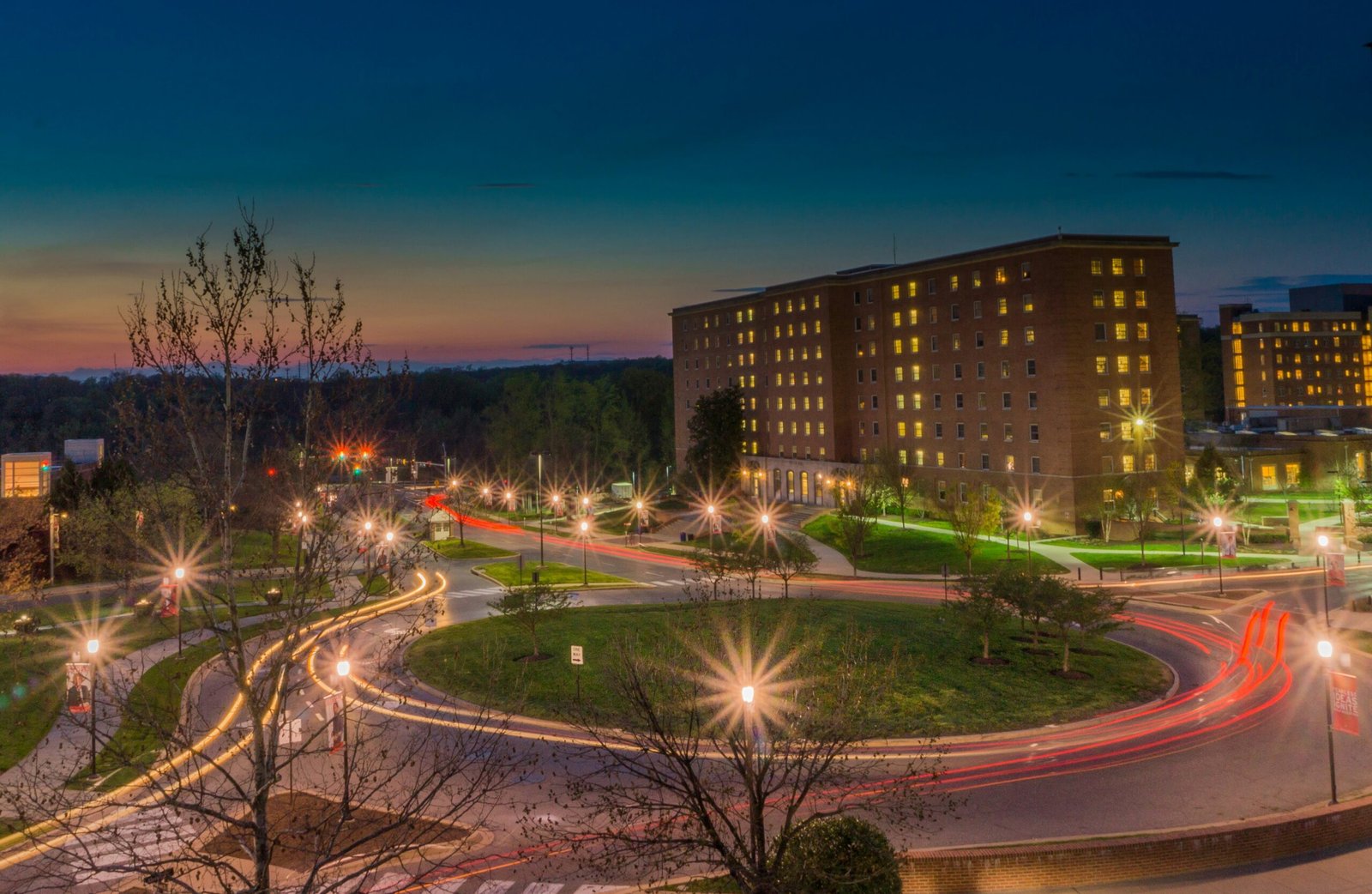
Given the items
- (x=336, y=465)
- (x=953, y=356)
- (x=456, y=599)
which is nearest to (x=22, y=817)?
(x=336, y=465)

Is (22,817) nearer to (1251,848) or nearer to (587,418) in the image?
(1251,848)

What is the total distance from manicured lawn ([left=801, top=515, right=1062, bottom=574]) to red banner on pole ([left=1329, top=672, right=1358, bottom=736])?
34663 mm

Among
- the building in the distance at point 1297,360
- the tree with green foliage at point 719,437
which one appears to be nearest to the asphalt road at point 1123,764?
the tree with green foliage at point 719,437

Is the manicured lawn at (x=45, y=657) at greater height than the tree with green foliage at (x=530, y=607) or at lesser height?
lesser

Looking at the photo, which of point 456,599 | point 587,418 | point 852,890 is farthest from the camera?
point 587,418

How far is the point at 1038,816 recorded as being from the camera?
61.2 feet

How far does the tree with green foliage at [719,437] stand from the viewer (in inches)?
3932

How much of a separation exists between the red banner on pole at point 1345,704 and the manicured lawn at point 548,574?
126ft

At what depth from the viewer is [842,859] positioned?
40.8ft

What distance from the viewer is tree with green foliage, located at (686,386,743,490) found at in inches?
3932

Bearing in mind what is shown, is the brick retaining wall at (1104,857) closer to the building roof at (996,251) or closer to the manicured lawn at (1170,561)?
the manicured lawn at (1170,561)

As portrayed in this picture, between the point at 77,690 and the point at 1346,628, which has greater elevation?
the point at 77,690

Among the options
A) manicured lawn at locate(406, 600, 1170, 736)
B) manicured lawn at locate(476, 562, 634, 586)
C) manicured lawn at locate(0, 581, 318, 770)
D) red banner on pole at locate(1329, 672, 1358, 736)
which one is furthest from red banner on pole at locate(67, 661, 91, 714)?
manicured lawn at locate(476, 562, 634, 586)

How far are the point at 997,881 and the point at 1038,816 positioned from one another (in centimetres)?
401
